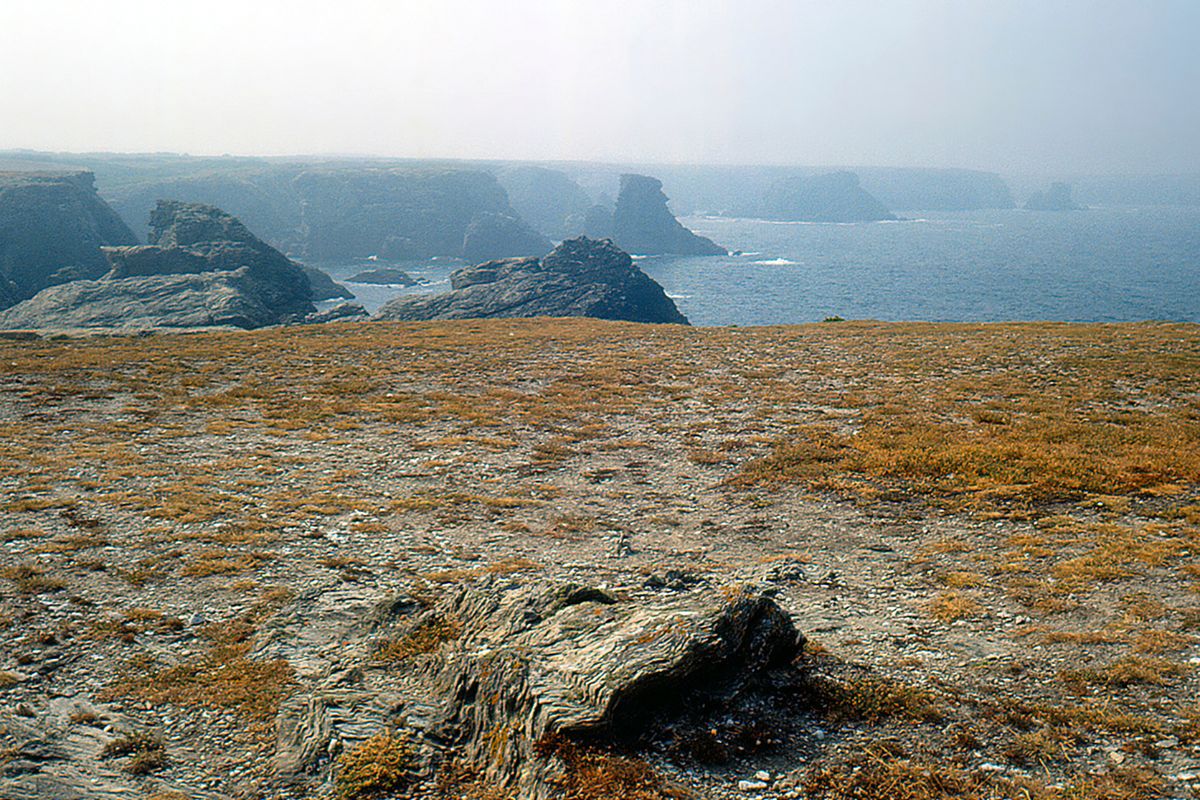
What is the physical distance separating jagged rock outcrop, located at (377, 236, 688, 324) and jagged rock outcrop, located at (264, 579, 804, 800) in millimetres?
157242

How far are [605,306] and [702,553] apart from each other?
524 ft

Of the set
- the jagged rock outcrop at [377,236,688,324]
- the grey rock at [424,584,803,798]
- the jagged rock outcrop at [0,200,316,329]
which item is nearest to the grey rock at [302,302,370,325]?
the jagged rock outcrop at [0,200,316,329]

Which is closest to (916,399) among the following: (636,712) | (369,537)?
(369,537)

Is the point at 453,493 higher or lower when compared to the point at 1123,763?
lower

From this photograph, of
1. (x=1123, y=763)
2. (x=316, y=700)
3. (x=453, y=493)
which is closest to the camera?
(x=1123, y=763)

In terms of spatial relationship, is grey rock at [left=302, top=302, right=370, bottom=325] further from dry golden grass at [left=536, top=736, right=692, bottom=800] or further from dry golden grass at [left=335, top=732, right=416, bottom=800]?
dry golden grass at [left=536, top=736, right=692, bottom=800]

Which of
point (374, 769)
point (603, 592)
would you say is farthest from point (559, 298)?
point (374, 769)

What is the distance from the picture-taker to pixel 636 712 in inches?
414

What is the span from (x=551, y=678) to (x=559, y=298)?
171 metres

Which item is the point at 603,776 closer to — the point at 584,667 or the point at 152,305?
the point at 584,667

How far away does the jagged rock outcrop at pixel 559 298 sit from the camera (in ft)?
574

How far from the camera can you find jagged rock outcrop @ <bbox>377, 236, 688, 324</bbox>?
175 m

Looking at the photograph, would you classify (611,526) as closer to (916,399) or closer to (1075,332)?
(916,399)

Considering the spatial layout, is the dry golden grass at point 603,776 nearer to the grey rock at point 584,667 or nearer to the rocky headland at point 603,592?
the rocky headland at point 603,592
